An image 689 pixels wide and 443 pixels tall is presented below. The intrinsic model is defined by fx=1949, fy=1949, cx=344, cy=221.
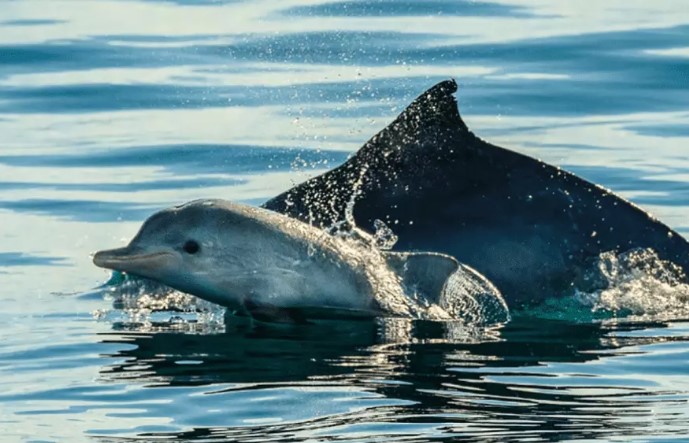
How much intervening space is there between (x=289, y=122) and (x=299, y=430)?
11.4 meters

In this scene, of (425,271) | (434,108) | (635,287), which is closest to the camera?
(425,271)

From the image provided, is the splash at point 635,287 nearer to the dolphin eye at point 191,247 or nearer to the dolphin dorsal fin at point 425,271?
the dolphin dorsal fin at point 425,271

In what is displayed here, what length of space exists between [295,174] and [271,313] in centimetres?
673

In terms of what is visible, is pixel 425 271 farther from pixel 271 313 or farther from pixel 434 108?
pixel 434 108

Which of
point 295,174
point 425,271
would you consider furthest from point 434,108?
point 295,174

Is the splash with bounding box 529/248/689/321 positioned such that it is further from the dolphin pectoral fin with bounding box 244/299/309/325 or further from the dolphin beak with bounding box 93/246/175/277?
the dolphin beak with bounding box 93/246/175/277

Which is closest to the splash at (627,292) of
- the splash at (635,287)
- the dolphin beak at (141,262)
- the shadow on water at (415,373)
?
the splash at (635,287)

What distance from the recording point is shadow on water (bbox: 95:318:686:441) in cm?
967

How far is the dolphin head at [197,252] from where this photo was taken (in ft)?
39.9

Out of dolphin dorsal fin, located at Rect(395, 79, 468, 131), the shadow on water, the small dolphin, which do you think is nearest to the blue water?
the shadow on water

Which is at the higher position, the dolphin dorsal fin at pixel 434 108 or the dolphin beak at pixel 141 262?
the dolphin dorsal fin at pixel 434 108

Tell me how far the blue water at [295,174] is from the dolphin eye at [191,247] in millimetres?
542

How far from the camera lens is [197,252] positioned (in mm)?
12180

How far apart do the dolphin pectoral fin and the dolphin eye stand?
45cm
